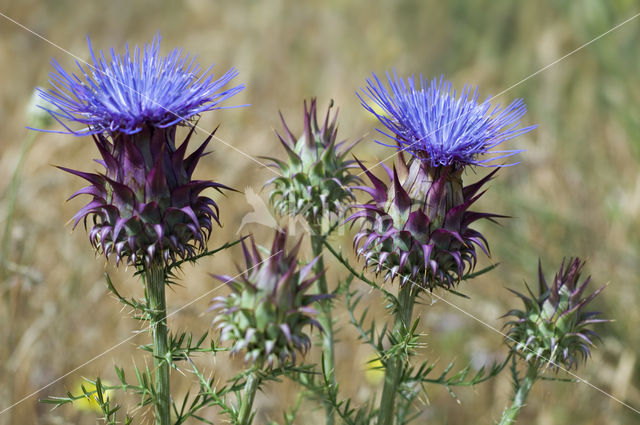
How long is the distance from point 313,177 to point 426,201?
632 millimetres

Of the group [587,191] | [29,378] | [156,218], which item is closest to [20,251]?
[29,378]

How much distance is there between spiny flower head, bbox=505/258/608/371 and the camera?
262cm

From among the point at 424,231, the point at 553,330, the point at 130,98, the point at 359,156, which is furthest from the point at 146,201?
the point at 359,156

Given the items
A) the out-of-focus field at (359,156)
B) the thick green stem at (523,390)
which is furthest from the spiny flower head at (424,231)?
the out-of-focus field at (359,156)

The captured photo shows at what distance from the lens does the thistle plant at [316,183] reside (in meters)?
2.93

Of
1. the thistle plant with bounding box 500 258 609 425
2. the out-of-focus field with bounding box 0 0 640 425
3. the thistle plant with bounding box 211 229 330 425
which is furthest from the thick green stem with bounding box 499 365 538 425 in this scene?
the thistle plant with bounding box 211 229 330 425

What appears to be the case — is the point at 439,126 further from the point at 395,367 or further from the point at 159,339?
the point at 159,339

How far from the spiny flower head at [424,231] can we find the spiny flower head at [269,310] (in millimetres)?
406

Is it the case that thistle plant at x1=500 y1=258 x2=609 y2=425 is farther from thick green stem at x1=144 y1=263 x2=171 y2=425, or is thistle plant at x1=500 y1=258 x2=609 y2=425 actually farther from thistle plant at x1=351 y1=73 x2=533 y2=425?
thick green stem at x1=144 y1=263 x2=171 y2=425

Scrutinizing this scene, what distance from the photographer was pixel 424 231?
246 centimetres

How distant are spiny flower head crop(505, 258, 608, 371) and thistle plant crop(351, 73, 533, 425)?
411 mm

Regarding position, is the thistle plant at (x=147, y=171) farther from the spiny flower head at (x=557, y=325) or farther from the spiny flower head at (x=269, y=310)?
the spiny flower head at (x=557, y=325)

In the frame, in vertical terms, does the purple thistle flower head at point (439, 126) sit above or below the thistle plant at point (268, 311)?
above

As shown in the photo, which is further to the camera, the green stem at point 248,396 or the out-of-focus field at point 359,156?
the out-of-focus field at point 359,156
